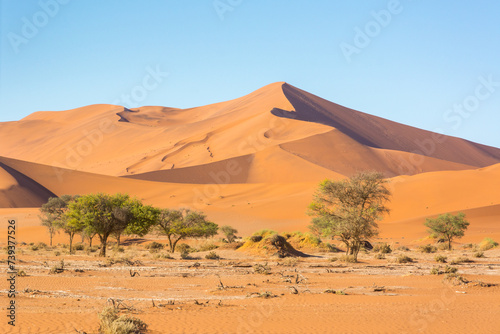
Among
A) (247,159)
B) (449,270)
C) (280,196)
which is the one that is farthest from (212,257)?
(247,159)

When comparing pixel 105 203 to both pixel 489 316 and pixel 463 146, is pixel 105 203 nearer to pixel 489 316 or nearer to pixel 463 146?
pixel 489 316

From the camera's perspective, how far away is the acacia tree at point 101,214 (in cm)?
3106

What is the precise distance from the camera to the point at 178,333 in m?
10.6

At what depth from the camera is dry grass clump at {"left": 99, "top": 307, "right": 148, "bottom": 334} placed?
9.55 meters

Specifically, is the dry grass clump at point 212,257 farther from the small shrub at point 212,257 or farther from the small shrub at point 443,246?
the small shrub at point 443,246

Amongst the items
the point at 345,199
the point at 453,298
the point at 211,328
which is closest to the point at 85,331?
the point at 211,328

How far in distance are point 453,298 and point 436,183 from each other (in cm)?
5375

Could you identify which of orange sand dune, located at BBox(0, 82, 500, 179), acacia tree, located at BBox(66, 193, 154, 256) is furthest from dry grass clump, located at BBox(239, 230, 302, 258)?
orange sand dune, located at BBox(0, 82, 500, 179)

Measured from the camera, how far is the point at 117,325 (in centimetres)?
960

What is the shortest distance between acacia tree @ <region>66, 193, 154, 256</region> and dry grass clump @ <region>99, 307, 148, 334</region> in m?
21.0

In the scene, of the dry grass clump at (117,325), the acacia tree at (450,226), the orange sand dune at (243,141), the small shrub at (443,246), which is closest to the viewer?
the dry grass clump at (117,325)

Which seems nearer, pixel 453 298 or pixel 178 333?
pixel 178 333

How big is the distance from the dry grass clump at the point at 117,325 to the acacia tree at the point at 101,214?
68.8ft

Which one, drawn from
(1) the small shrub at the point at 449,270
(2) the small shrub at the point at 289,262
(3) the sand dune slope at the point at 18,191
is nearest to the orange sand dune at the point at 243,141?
(3) the sand dune slope at the point at 18,191
